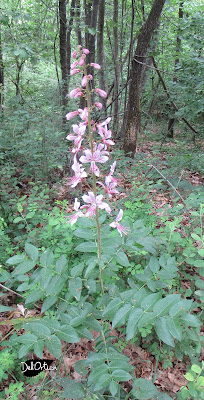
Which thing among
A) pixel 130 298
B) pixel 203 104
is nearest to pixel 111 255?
pixel 130 298

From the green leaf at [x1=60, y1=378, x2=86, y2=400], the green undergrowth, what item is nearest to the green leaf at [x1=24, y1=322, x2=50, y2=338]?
the green undergrowth

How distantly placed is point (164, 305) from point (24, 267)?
0.91 m

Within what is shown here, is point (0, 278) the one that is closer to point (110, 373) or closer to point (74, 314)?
point (74, 314)

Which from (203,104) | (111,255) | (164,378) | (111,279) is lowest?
(164,378)

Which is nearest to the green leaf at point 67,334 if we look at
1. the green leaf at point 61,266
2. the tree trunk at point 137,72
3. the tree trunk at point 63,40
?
the green leaf at point 61,266

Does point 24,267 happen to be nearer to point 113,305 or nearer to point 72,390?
point 113,305

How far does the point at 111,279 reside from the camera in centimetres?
217

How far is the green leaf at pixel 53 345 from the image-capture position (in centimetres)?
123

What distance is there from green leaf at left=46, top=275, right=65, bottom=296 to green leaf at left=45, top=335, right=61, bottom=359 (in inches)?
11.7

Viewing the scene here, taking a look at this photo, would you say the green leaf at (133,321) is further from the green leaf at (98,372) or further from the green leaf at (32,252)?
the green leaf at (32,252)

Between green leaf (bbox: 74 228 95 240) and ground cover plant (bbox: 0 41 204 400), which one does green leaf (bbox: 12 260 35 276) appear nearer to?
ground cover plant (bbox: 0 41 204 400)

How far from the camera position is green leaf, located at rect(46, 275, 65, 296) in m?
1.54

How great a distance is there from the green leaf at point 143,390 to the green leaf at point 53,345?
1.72 feet

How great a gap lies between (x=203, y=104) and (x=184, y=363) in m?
3.98
